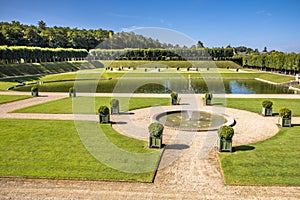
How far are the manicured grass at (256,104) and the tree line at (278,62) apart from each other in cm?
2841

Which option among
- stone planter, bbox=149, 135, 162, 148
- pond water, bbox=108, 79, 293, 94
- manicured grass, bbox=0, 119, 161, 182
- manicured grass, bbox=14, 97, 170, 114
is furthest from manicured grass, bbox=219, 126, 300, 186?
pond water, bbox=108, 79, 293, 94

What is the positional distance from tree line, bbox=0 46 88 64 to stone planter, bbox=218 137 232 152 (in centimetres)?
5540

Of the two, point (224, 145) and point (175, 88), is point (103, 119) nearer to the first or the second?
point (224, 145)

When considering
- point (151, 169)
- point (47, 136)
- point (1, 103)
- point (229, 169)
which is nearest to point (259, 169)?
point (229, 169)

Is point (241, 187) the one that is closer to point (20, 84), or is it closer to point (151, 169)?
point (151, 169)

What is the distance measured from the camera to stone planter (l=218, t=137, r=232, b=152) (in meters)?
11.1

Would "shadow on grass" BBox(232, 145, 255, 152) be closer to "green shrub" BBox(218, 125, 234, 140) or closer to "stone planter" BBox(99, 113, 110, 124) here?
"green shrub" BBox(218, 125, 234, 140)

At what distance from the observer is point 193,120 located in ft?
54.6

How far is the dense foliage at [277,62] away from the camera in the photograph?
48.4 m

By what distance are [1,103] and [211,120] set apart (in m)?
16.9

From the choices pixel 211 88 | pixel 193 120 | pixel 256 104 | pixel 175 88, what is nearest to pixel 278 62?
pixel 211 88

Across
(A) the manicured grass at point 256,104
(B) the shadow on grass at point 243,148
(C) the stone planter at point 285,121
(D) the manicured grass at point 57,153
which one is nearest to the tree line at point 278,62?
(A) the manicured grass at point 256,104

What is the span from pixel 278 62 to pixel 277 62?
1.66 feet

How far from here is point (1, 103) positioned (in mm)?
22219
